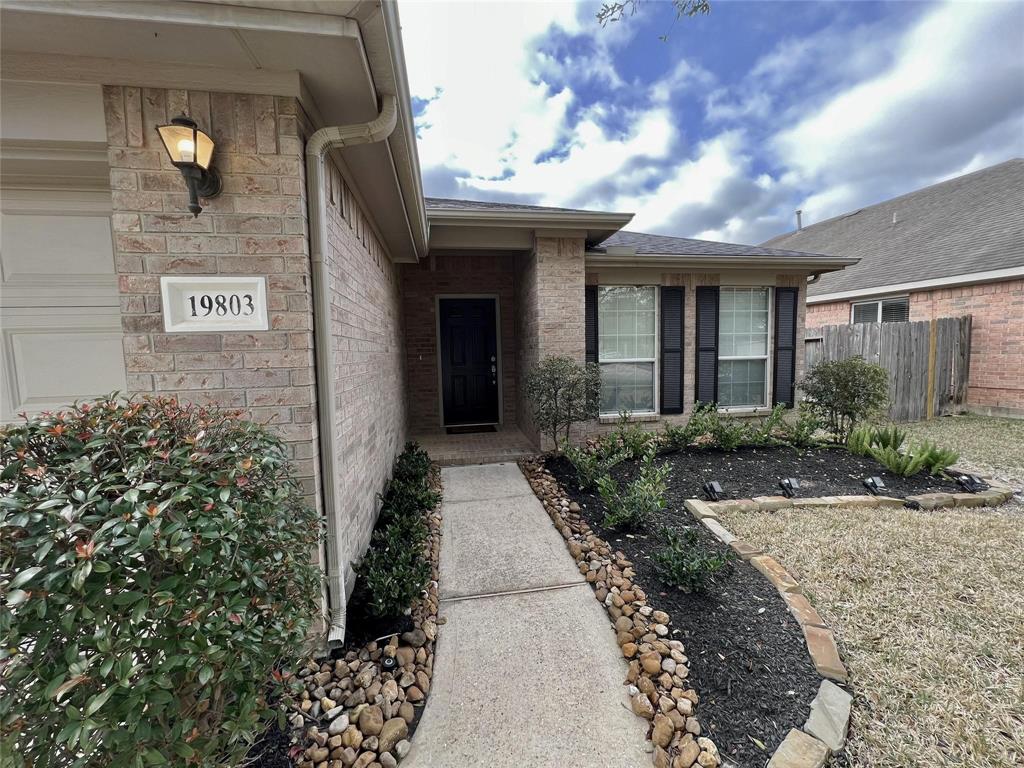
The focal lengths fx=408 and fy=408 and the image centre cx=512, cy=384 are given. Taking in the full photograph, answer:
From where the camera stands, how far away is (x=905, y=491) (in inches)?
148

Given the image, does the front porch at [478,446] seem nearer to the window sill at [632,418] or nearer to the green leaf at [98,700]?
the window sill at [632,418]

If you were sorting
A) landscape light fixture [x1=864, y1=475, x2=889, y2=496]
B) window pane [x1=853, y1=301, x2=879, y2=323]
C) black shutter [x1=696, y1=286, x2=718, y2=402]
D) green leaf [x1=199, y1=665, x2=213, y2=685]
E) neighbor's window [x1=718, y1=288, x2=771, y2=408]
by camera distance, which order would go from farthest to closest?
1. window pane [x1=853, y1=301, x2=879, y2=323]
2. neighbor's window [x1=718, y1=288, x2=771, y2=408]
3. black shutter [x1=696, y1=286, x2=718, y2=402]
4. landscape light fixture [x1=864, y1=475, x2=889, y2=496]
5. green leaf [x1=199, y1=665, x2=213, y2=685]

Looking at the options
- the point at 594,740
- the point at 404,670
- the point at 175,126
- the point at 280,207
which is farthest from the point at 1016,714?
the point at 175,126

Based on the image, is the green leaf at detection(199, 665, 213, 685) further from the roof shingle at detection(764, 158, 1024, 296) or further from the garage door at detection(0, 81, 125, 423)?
the roof shingle at detection(764, 158, 1024, 296)

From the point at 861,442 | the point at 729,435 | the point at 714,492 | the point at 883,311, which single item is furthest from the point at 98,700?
the point at 883,311

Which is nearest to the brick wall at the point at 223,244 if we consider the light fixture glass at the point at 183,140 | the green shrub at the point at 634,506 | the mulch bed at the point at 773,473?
the light fixture glass at the point at 183,140

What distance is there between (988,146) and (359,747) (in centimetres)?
2011

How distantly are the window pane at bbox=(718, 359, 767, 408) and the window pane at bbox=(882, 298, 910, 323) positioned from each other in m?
5.57

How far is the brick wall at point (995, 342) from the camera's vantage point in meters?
7.02

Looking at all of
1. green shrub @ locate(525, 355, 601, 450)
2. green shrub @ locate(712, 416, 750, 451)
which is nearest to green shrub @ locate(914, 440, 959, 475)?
green shrub @ locate(712, 416, 750, 451)

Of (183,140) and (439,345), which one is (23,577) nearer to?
(183,140)

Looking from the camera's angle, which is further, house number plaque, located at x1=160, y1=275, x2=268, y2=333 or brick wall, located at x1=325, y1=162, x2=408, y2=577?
brick wall, located at x1=325, y1=162, x2=408, y2=577

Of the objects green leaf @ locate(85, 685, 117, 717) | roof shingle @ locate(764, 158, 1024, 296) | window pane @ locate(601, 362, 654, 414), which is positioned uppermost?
roof shingle @ locate(764, 158, 1024, 296)

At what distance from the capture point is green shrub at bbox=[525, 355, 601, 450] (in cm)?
459
